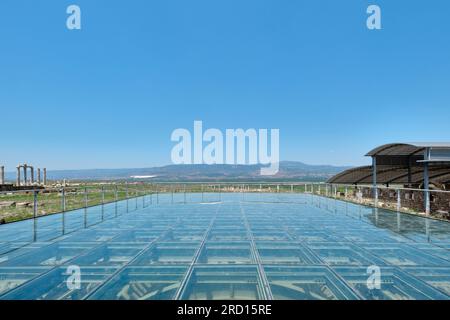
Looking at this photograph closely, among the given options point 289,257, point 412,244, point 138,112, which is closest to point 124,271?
point 289,257

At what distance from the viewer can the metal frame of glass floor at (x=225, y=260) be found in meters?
2.41

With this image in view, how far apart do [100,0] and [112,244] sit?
6754 mm

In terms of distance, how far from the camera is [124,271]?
2891 mm

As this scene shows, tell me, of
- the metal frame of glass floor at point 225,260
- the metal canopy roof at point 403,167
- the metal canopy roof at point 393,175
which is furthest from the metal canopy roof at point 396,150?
the metal frame of glass floor at point 225,260

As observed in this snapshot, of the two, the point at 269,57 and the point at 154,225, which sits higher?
the point at 269,57

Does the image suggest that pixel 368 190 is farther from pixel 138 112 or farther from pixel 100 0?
pixel 138 112

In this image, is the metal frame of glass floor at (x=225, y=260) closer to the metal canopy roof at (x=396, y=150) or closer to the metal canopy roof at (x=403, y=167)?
the metal canopy roof at (x=403, y=167)

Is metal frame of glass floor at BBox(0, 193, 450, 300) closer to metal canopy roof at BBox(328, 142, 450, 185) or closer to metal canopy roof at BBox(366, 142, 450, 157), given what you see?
metal canopy roof at BBox(328, 142, 450, 185)

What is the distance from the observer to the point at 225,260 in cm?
330

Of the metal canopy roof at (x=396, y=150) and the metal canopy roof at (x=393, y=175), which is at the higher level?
the metal canopy roof at (x=396, y=150)

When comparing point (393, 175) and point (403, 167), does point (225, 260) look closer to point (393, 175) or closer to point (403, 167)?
point (403, 167)

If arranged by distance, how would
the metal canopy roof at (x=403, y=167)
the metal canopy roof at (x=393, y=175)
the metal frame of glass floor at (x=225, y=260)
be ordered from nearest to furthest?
the metal frame of glass floor at (x=225, y=260) → the metal canopy roof at (x=403, y=167) → the metal canopy roof at (x=393, y=175)

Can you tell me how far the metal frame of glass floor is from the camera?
2.41 m

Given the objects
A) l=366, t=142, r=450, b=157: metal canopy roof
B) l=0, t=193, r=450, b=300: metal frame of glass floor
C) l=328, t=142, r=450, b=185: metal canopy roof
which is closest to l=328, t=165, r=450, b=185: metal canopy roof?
l=328, t=142, r=450, b=185: metal canopy roof
